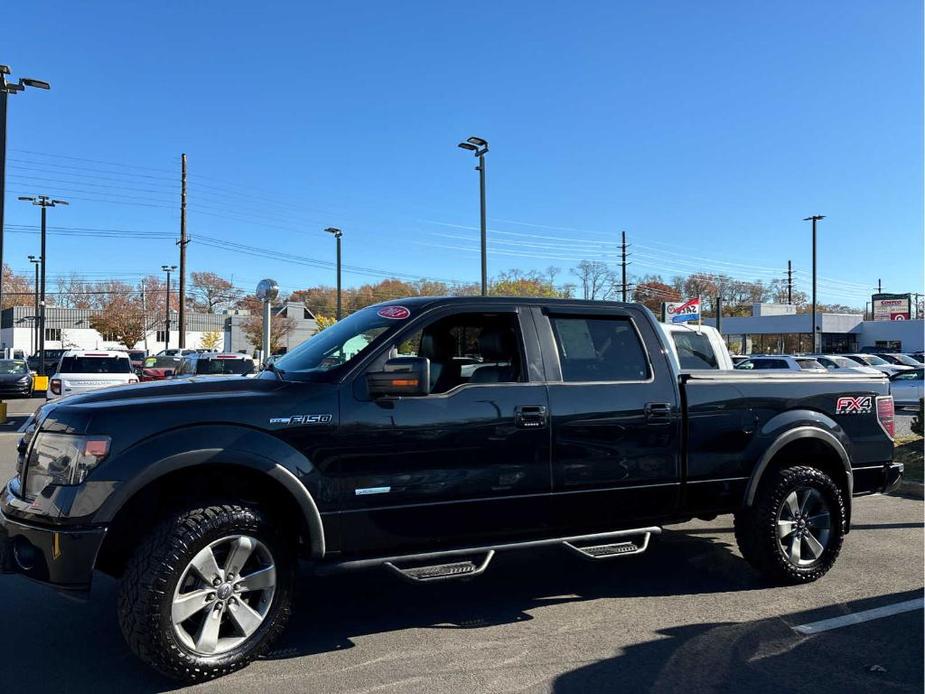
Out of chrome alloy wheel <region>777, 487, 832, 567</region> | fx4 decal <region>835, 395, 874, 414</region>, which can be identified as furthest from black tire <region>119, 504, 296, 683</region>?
fx4 decal <region>835, 395, 874, 414</region>

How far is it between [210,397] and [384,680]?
1730 mm

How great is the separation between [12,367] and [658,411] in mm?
28496

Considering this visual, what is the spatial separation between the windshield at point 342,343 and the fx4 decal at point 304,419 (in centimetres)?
42

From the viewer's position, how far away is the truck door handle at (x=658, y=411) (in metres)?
4.88

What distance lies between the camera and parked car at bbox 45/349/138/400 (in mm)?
14719

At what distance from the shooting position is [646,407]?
16.0 feet

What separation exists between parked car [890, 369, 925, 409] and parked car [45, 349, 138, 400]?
1985 cm

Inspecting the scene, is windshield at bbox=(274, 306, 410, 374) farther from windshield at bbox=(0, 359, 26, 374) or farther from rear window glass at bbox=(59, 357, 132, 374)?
windshield at bbox=(0, 359, 26, 374)

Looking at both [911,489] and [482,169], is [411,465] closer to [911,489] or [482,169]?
[911,489]

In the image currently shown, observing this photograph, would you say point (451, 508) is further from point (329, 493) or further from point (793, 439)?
point (793, 439)

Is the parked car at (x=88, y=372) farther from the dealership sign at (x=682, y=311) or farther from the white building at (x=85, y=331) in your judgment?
the white building at (x=85, y=331)

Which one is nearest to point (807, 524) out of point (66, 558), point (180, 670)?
point (180, 670)

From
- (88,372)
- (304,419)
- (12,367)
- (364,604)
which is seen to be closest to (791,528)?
(364,604)

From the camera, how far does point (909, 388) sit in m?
20.8
